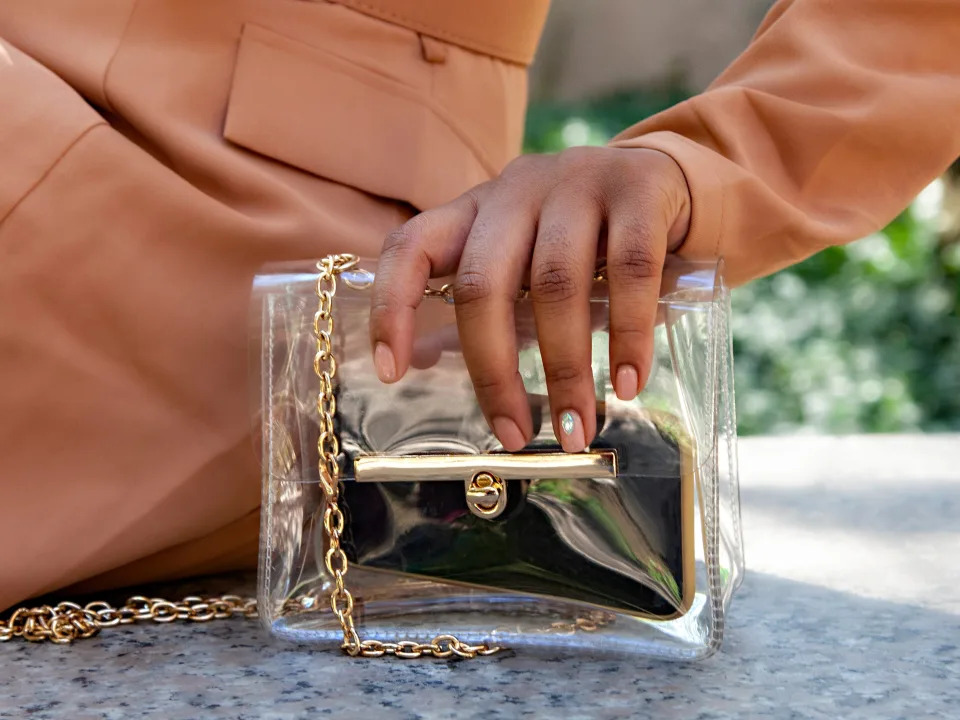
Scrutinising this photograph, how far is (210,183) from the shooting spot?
1.01 m

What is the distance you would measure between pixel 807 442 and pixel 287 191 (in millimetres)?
1529

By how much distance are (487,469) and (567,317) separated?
0.14 metres

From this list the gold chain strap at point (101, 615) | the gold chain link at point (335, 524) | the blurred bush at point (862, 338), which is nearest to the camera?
the gold chain link at point (335, 524)

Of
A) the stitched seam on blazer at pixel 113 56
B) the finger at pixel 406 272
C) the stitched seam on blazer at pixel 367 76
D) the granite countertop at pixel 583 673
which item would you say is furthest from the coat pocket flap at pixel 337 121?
the granite countertop at pixel 583 673

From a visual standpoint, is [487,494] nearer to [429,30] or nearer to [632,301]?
[632,301]

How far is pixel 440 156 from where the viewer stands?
3.56 feet

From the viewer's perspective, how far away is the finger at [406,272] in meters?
0.81

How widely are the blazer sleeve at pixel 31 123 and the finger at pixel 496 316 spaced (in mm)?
379

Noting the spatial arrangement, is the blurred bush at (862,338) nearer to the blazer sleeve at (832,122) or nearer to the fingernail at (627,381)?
the blazer sleeve at (832,122)

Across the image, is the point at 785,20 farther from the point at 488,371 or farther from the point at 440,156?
the point at 488,371

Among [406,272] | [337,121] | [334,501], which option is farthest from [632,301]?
[337,121]

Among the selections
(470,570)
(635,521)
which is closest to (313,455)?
(470,570)

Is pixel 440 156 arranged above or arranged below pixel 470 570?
above

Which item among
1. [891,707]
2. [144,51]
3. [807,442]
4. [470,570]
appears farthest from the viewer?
[807,442]
